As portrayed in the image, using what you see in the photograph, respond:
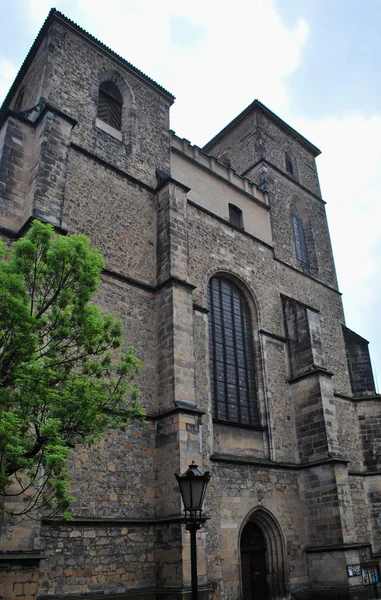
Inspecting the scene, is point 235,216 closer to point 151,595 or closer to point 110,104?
point 110,104

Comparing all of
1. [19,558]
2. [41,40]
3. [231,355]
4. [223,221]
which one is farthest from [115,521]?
[41,40]

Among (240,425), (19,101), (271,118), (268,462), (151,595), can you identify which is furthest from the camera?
(271,118)

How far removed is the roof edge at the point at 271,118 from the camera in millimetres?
23297

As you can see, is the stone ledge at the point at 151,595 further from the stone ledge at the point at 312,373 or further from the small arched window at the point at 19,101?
the small arched window at the point at 19,101

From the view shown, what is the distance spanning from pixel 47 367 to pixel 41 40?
1224 cm

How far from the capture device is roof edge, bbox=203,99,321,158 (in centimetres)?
2330

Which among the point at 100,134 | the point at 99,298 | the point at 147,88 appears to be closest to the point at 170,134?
the point at 147,88

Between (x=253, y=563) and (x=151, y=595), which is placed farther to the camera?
(x=253, y=563)

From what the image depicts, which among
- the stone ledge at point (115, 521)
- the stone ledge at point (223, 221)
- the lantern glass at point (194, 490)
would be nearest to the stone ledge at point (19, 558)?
the stone ledge at point (115, 521)

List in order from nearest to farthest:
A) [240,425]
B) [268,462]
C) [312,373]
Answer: [240,425] → [268,462] → [312,373]

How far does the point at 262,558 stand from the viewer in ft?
45.2

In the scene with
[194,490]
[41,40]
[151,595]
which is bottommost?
[151,595]

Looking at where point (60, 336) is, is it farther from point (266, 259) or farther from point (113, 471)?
point (266, 259)

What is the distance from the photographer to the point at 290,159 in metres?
24.0
